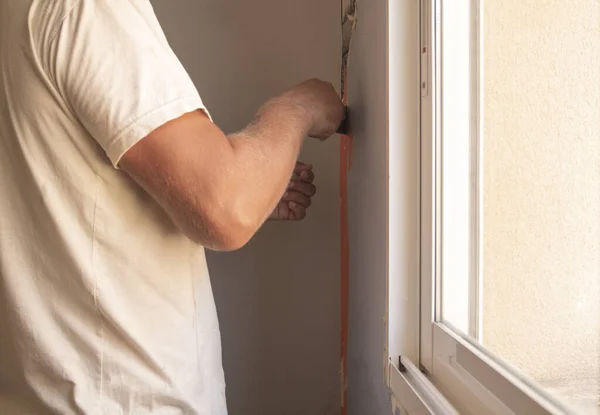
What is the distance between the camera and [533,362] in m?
A: 0.51

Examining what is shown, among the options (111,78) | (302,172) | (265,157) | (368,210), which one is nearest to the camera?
(111,78)

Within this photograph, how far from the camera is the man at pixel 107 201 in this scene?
46 cm

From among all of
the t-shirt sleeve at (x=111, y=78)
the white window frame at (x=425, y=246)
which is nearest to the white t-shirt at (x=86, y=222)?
the t-shirt sleeve at (x=111, y=78)

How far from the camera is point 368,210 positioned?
797mm

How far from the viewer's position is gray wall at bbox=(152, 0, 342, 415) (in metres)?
1.07

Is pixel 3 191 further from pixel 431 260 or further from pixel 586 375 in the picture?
pixel 586 375

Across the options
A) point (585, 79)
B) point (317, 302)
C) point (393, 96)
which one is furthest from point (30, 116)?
point (317, 302)

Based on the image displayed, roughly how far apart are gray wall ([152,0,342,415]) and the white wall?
1.83 feet

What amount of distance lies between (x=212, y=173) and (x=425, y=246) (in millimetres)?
329

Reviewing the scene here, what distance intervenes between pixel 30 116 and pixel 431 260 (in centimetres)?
52

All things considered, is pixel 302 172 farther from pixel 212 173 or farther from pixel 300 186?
pixel 212 173

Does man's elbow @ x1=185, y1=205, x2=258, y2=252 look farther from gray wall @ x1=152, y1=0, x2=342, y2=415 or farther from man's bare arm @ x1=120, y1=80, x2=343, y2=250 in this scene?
gray wall @ x1=152, y1=0, x2=342, y2=415

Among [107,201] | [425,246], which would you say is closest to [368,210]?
[425,246]

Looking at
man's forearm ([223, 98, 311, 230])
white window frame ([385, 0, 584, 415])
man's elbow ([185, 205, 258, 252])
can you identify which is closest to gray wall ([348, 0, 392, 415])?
white window frame ([385, 0, 584, 415])
